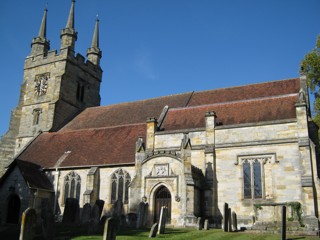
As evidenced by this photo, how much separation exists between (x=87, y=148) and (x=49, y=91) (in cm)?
1253

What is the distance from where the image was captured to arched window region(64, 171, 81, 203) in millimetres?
29781

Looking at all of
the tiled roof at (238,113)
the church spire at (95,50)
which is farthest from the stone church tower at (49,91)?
the tiled roof at (238,113)

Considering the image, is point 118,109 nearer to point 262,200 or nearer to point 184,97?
point 184,97

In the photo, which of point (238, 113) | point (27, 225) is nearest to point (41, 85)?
point (238, 113)

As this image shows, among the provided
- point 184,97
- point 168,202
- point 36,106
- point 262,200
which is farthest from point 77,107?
point 262,200

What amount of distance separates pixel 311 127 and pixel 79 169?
17394 mm

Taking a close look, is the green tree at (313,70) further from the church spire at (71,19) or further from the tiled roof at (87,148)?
the church spire at (71,19)

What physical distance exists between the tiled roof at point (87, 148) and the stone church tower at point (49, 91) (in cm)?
427

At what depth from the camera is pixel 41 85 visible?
42781 millimetres

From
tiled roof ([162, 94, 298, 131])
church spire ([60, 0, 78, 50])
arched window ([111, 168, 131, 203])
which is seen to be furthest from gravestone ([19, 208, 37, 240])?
church spire ([60, 0, 78, 50])

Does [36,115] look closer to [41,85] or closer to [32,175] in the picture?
[41,85]

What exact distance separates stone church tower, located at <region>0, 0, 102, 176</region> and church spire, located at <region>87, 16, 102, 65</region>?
1.59 m

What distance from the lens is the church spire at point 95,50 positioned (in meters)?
47.8

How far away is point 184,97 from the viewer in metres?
35.1
